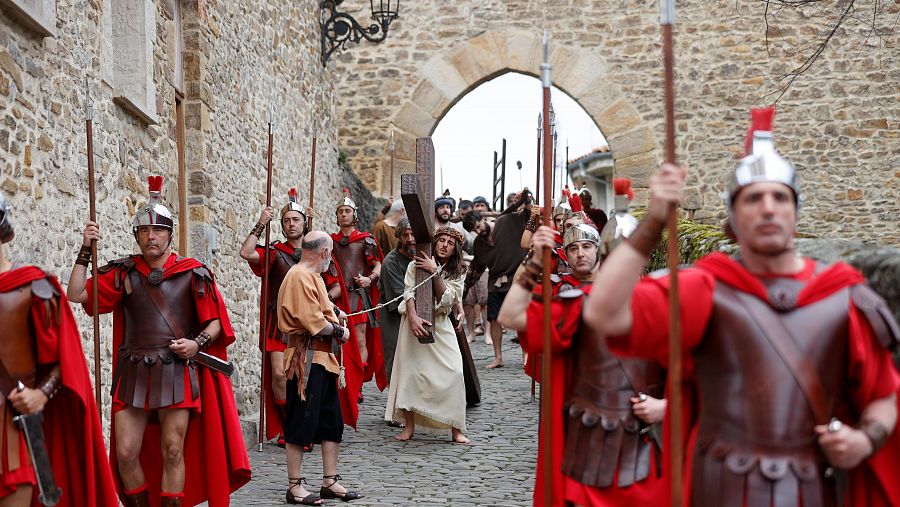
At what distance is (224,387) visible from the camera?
605 cm

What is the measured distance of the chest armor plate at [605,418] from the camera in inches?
166

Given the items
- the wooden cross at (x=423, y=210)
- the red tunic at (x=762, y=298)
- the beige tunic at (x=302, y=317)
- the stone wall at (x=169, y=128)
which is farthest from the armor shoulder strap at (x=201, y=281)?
the red tunic at (x=762, y=298)

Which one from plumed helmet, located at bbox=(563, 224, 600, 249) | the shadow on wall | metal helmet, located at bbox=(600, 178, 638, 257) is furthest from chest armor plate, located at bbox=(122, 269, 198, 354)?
the shadow on wall

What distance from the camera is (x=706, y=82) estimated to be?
1742 cm

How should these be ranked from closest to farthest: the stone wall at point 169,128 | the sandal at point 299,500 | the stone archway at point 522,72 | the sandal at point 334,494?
the stone wall at point 169,128 → the sandal at point 299,500 → the sandal at point 334,494 → the stone archway at point 522,72

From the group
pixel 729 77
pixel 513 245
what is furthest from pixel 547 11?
pixel 513 245

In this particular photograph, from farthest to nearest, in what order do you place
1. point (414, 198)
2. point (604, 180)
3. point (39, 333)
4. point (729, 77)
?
1. point (604, 180)
2. point (729, 77)
3. point (414, 198)
4. point (39, 333)

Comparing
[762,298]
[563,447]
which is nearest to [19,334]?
[563,447]

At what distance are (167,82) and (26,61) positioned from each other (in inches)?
108

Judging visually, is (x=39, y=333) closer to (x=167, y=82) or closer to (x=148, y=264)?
(x=148, y=264)

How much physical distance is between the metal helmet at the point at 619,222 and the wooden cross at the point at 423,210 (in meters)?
4.05

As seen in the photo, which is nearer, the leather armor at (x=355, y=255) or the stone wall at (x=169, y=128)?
the stone wall at (x=169, y=128)

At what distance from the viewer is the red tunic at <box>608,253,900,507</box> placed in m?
2.85

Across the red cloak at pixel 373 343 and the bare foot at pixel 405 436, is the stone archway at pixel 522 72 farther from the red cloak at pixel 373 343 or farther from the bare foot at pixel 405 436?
the bare foot at pixel 405 436
